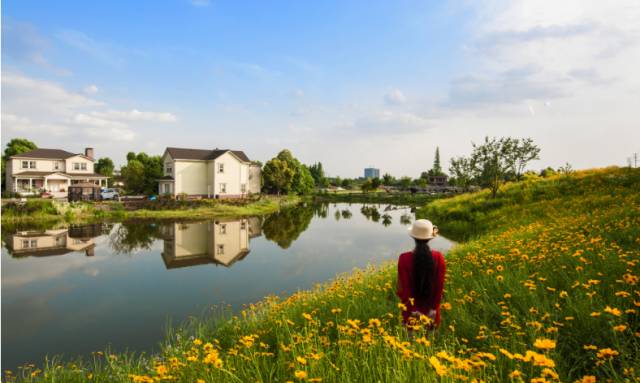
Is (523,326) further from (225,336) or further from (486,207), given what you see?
(486,207)

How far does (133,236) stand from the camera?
18672 mm

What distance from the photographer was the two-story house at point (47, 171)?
38.0m

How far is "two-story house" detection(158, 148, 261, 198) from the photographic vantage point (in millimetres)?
38531

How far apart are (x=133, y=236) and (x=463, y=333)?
19.6 meters

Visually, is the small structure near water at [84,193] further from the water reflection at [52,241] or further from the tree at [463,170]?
the tree at [463,170]

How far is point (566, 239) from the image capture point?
23.7 ft

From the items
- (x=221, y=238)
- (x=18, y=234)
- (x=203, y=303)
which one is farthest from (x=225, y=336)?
(x=18, y=234)

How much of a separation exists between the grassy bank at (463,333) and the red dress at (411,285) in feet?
0.88

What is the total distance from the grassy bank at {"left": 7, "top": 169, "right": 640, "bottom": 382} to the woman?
29 cm

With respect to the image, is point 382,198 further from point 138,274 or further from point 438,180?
point 138,274

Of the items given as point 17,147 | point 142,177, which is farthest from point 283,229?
point 17,147

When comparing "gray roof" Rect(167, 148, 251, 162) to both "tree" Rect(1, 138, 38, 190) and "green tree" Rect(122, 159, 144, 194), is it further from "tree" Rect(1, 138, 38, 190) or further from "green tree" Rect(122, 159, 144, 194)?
"tree" Rect(1, 138, 38, 190)

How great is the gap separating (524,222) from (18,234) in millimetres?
27461

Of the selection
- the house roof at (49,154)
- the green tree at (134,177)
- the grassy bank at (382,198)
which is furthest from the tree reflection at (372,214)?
the house roof at (49,154)
